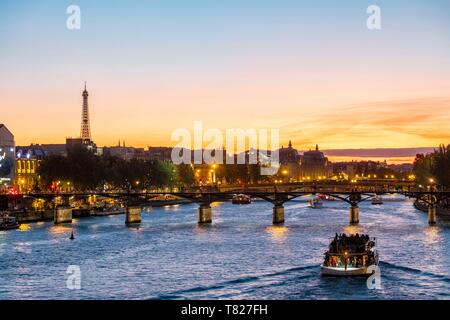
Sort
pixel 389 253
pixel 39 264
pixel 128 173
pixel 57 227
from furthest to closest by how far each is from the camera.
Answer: pixel 128 173 < pixel 57 227 < pixel 389 253 < pixel 39 264

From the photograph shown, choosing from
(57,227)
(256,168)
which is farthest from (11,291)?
(256,168)

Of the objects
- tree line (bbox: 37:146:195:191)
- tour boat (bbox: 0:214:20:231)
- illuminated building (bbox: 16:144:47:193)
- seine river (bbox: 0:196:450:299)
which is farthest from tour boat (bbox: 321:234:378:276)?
illuminated building (bbox: 16:144:47:193)

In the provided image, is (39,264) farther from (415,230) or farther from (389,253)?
(415,230)

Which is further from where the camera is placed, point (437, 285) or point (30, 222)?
point (30, 222)

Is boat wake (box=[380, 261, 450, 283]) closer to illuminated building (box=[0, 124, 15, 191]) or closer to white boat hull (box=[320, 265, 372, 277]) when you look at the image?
white boat hull (box=[320, 265, 372, 277])

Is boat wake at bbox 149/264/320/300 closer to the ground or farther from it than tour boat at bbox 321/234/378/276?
closer to the ground
